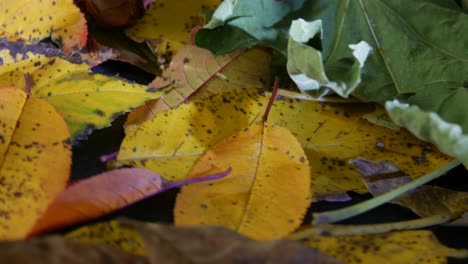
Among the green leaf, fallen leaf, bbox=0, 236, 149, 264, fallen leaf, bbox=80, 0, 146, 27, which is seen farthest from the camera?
fallen leaf, bbox=80, 0, 146, 27

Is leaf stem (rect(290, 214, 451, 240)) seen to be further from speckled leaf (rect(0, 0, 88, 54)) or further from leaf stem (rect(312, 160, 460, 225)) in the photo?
speckled leaf (rect(0, 0, 88, 54))

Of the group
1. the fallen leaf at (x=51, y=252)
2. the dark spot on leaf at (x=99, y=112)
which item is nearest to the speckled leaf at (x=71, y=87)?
the dark spot on leaf at (x=99, y=112)

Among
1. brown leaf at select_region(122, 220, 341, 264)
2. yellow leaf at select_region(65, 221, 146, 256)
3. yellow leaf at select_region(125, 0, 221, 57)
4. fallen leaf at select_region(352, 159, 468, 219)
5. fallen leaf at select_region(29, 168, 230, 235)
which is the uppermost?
yellow leaf at select_region(125, 0, 221, 57)

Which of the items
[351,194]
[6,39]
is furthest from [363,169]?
[6,39]

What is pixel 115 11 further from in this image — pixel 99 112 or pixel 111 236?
pixel 111 236

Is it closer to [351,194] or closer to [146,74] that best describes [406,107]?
Answer: [351,194]

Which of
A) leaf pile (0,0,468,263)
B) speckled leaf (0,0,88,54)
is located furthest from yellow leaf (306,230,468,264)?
speckled leaf (0,0,88,54)
